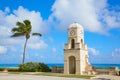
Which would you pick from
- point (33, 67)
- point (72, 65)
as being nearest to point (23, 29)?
point (33, 67)

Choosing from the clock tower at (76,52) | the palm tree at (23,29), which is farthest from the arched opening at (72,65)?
the palm tree at (23,29)

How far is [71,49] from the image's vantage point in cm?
3659

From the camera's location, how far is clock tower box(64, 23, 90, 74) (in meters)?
35.8

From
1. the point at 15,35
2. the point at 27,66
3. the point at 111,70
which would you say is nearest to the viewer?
the point at 111,70

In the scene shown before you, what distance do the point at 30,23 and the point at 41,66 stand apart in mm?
10182

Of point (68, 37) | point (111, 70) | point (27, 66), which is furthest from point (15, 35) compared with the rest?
point (111, 70)

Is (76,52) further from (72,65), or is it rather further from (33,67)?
(33,67)

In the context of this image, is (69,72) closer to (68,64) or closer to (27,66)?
(68,64)

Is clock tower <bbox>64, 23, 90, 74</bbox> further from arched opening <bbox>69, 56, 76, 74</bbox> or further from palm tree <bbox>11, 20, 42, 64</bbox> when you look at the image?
palm tree <bbox>11, 20, 42, 64</bbox>

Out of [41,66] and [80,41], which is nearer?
[80,41]

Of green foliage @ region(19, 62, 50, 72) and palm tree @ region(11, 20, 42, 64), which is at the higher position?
palm tree @ region(11, 20, 42, 64)

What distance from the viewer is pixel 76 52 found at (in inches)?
1417

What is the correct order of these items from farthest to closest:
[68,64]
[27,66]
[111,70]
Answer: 1. [27,66]
2. [68,64]
3. [111,70]

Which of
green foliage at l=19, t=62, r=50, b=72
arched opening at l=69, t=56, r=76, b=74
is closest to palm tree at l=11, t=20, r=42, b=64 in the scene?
green foliage at l=19, t=62, r=50, b=72
